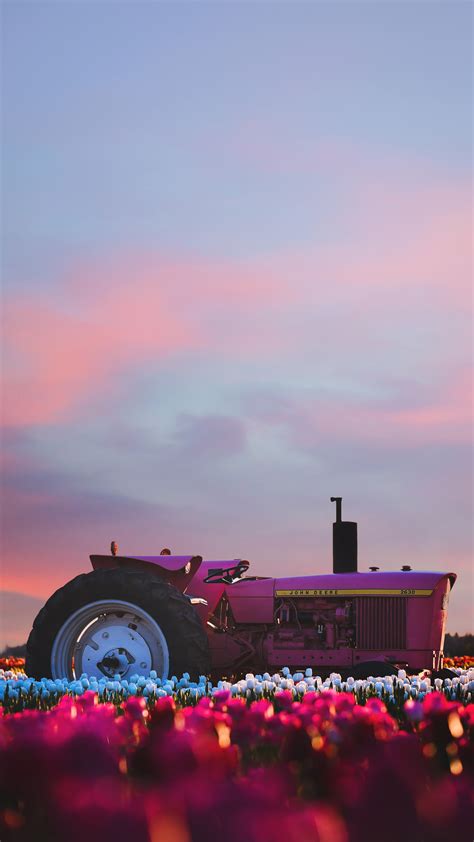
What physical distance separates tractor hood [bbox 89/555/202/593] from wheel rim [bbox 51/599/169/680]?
1.76ft

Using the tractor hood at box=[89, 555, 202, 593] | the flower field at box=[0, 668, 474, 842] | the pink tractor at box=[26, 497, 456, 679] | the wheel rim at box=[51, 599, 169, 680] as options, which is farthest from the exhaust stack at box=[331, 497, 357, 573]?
the flower field at box=[0, 668, 474, 842]

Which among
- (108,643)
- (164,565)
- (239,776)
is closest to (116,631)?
(108,643)

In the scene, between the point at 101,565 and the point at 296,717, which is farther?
the point at 101,565

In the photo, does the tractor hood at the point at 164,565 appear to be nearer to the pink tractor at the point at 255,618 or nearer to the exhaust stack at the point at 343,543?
the pink tractor at the point at 255,618

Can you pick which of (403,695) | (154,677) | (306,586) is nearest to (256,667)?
(306,586)

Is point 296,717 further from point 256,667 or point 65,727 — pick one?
point 256,667

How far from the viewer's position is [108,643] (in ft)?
29.7

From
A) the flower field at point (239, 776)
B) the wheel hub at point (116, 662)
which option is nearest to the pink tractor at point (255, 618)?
the wheel hub at point (116, 662)

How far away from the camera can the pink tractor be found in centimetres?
898

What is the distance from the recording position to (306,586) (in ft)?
32.2

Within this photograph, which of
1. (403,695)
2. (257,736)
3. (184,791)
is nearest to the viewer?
(184,791)

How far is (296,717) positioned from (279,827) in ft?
5.08

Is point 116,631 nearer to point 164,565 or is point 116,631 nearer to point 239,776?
point 164,565

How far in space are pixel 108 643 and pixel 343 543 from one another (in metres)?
2.69
